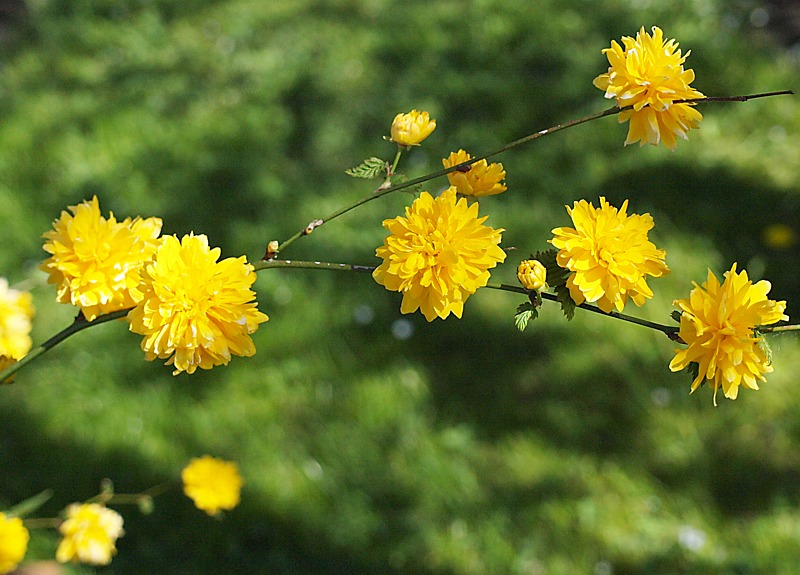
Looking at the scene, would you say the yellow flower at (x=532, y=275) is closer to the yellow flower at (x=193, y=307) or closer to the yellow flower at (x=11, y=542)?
the yellow flower at (x=193, y=307)

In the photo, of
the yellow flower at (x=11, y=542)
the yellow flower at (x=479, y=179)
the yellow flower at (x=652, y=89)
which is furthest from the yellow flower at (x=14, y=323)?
the yellow flower at (x=652, y=89)

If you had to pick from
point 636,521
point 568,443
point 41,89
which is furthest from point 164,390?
point 41,89

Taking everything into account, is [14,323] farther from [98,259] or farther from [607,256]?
[607,256]

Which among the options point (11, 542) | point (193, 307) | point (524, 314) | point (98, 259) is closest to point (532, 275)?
point (524, 314)

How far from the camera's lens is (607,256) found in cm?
77

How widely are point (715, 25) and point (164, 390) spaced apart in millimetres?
2527

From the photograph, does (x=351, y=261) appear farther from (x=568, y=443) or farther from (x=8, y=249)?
(x=8, y=249)

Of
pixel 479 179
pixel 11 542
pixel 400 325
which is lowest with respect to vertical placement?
pixel 11 542

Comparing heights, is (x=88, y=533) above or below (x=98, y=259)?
below

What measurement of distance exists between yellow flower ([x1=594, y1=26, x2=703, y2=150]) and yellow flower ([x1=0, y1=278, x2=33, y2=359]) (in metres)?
0.73

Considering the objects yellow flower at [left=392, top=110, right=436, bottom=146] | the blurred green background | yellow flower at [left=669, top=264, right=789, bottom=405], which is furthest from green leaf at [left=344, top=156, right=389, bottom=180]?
the blurred green background

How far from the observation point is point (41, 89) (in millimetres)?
3396

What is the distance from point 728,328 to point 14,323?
0.84 metres

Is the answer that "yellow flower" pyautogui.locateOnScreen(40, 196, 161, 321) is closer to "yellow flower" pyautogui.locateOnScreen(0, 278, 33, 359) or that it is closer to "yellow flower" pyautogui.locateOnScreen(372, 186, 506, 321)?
"yellow flower" pyautogui.locateOnScreen(0, 278, 33, 359)
